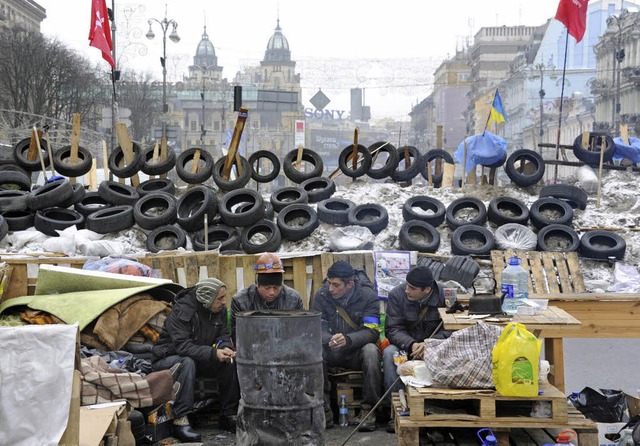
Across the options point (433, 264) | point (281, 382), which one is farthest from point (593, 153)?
point (281, 382)

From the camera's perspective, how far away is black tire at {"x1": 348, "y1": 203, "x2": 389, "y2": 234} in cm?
1650

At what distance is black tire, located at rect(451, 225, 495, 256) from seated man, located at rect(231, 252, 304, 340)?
711 cm

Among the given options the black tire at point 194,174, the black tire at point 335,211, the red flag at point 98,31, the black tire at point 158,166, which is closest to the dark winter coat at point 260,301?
the black tire at point 335,211

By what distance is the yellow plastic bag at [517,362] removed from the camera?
622 cm

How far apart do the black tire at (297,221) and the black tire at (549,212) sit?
393 cm

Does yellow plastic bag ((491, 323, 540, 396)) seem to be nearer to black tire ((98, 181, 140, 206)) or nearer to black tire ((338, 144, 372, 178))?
black tire ((98, 181, 140, 206))

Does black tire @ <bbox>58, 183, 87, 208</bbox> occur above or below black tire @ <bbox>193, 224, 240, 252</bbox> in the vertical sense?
above

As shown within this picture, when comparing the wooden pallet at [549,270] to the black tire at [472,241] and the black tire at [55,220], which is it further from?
the black tire at [55,220]

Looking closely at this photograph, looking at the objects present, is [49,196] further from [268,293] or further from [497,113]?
[497,113]

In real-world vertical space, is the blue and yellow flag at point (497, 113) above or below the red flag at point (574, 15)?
below

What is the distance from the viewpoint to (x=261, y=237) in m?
16.2

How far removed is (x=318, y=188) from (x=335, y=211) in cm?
249

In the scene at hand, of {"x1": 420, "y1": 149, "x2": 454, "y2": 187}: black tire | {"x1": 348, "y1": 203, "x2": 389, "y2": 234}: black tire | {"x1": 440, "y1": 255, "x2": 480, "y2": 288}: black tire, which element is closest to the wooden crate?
{"x1": 440, "y1": 255, "x2": 480, "y2": 288}: black tire

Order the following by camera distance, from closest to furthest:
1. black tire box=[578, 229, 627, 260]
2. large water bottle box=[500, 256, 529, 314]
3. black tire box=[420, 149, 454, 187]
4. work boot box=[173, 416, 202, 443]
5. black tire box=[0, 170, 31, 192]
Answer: large water bottle box=[500, 256, 529, 314]
work boot box=[173, 416, 202, 443]
black tire box=[578, 229, 627, 260]
black tire box=[0, 170, 31, 192]
black tire box=[420, 149, 454, 187]
